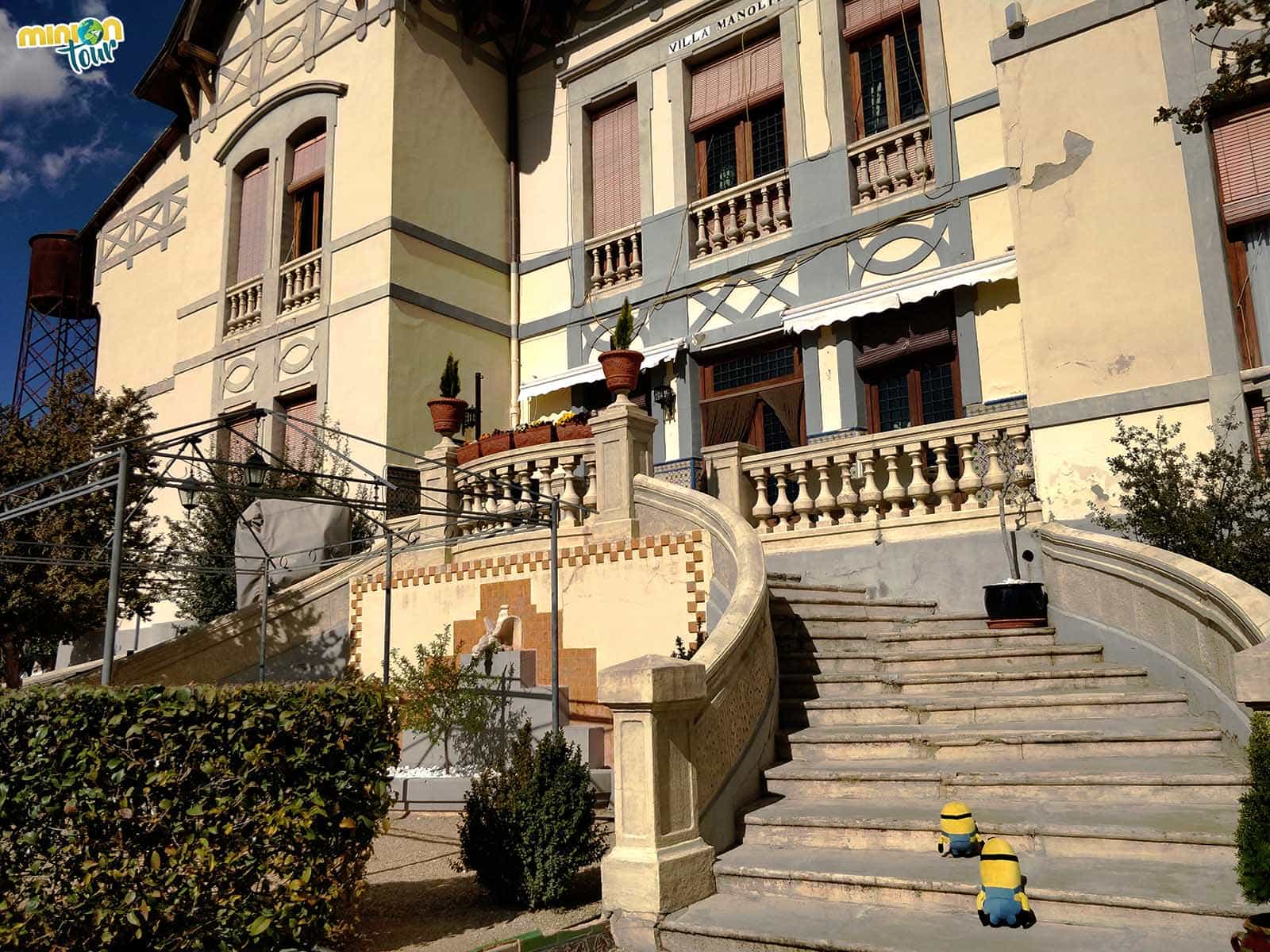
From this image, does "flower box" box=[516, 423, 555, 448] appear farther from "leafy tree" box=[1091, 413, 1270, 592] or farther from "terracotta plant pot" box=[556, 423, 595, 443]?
"leafy tree" box=[1091, 413, 1270, 592]

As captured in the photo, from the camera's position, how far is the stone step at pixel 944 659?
7.30 metres

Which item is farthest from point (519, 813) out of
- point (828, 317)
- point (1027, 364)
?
point (828, 317)

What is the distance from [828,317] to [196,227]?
1195cm

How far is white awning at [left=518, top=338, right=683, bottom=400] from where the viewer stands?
13109mm

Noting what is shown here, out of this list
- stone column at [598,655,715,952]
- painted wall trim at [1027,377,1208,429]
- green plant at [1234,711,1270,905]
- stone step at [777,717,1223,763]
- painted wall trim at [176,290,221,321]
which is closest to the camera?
green plant at [1234,711,1270,905]

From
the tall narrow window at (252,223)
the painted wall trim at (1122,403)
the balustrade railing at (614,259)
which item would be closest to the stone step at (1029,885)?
the painted wall trim at (1122,403)

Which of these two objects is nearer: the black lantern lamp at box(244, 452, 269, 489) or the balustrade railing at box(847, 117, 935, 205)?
the black lantern lamp at box(244, 452, 269, 489)

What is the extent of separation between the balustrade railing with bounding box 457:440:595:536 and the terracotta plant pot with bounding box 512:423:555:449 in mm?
211

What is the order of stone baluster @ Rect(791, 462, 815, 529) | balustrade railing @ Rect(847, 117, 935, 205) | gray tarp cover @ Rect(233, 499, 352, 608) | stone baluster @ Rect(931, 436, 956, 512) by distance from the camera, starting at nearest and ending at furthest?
stone baluster @ Rect(931, 436, 956, 512) < stone baluster @ Rect(791, 462, 815, 529) < balustrade railing @ Rect(847, 117, 935, 205) < gray tarp cover @ Rect(233, 499, 352, 608)

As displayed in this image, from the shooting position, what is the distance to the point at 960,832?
4949mm

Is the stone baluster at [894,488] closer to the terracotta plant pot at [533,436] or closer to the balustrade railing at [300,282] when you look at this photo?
the terracotta plant pot at [533,436]

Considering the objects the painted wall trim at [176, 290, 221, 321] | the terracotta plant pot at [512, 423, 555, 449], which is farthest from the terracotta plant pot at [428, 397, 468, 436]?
the painted wall trim at [176, 290, 221, 321]

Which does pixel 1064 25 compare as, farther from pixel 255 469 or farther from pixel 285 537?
pixel 285 537

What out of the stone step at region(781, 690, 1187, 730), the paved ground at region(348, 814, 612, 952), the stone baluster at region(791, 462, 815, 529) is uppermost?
the stone baluster at region(791, 462, 815, 529)
